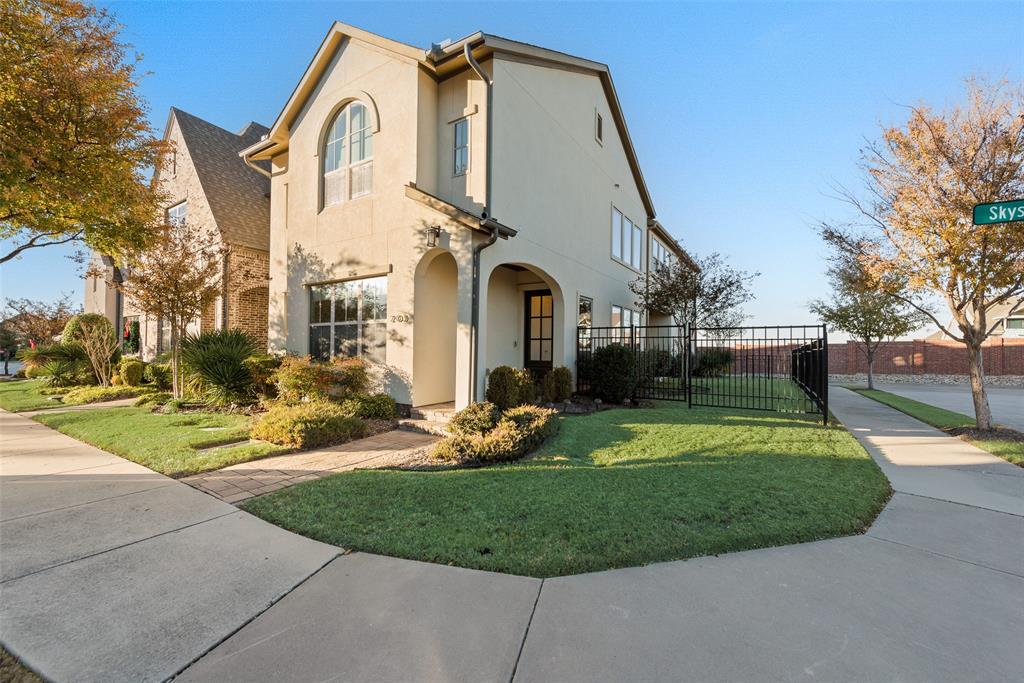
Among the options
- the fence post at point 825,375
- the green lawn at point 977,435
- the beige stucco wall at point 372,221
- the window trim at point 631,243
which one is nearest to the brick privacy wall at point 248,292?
the beige stucco wall at point 372,221

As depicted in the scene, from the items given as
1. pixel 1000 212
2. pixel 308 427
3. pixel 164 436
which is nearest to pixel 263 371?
pixel 164 436

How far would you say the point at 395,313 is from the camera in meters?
8.88

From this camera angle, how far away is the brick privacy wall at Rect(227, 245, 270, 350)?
13.2m

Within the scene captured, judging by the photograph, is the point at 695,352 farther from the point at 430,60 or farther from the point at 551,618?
the point at 551,618

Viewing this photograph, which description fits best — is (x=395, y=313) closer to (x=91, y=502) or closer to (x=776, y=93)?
(x=91, y=502)

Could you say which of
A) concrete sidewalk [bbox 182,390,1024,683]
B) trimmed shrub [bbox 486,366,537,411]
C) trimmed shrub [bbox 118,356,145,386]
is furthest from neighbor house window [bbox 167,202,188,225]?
concrete sidewalk [bbox 182,390,1024,683]

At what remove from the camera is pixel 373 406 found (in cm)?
850

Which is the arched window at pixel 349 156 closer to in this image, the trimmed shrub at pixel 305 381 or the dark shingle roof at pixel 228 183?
the trimmed shrub at pixel 305 381

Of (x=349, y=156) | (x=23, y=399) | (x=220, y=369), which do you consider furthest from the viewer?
(x=23, y=399)

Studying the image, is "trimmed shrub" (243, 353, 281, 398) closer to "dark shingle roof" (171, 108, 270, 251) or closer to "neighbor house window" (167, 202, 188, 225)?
"dark shingle roof" (171, 108, 270, 251)

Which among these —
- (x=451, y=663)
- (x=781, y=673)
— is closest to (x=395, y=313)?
(x=451, y=663)

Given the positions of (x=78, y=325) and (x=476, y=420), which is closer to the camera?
(x=476, y=420)

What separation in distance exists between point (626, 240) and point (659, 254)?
583 cm

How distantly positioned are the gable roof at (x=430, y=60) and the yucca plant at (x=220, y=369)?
5.63m
